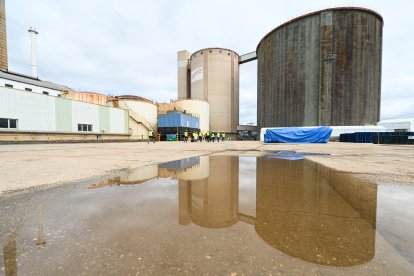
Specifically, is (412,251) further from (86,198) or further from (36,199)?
(36,199)

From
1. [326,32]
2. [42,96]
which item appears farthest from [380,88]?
[42,96]

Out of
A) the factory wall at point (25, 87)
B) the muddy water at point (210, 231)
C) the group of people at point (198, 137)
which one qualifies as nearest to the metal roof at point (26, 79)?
the factory wall at point (25, 87)

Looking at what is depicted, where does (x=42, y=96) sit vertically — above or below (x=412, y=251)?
above

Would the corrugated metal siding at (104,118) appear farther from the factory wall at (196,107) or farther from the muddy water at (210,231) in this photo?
the muddy water at (210,231)

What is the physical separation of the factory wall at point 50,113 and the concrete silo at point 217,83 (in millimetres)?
22599

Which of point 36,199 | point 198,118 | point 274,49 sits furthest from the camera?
point 198,118

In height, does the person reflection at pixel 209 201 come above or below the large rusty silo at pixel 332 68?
below

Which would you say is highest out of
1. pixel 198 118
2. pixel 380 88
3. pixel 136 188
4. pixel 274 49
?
pixel 274 49

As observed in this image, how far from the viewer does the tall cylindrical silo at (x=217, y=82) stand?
42156mm

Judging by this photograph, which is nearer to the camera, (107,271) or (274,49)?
(107,271)

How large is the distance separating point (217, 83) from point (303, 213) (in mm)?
42755

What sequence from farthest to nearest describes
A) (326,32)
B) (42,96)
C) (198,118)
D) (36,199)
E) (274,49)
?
(198,118)
(274,49)
(326,32)
(42,96)
(36,199)

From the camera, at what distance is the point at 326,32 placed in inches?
1053

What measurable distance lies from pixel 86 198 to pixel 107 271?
153 centimetres
